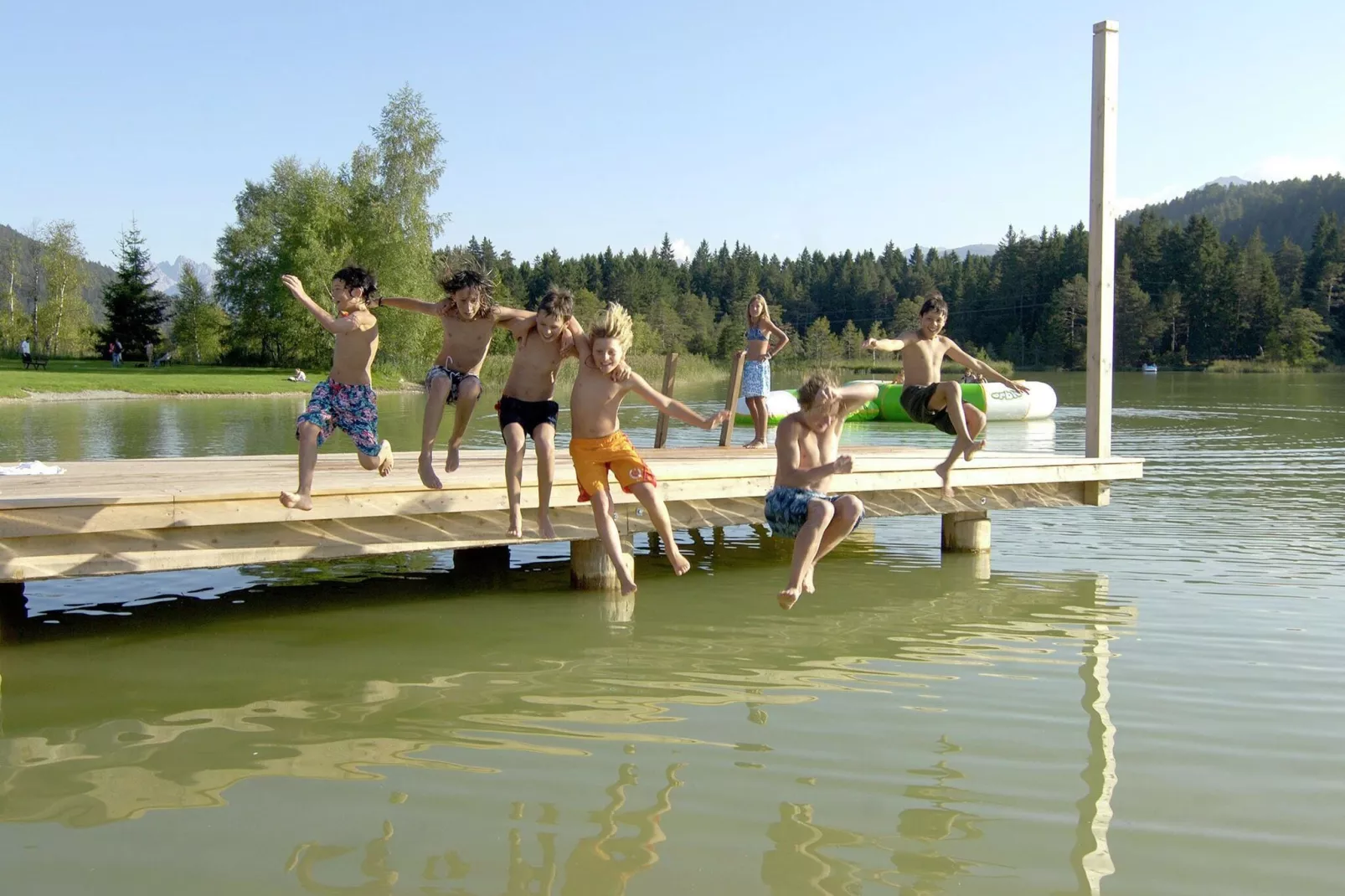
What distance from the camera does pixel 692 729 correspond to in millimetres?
6988

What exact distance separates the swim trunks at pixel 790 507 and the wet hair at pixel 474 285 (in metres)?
2.78

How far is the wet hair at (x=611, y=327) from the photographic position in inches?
303

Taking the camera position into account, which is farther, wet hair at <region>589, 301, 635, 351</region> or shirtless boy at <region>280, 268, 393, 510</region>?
shirtless boy at <region>280, 268, 393, 510</region>

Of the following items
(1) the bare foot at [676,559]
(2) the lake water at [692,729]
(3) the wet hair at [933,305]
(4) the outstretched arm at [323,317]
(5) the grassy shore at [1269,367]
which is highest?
(5) the grassy shore at [1269,367]

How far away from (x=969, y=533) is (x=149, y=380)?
44229 mm

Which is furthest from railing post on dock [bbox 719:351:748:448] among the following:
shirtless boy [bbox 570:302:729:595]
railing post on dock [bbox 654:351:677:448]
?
shirtless boy [bbox 570:302:729:595]

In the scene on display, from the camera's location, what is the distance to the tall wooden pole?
39.7ft

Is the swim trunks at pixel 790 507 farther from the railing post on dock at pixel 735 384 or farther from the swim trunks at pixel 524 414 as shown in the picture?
the railing post on dock at pixel 735 384

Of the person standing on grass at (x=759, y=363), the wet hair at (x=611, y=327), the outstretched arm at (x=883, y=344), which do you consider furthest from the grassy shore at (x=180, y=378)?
the wet hair at (x=611, y=327)

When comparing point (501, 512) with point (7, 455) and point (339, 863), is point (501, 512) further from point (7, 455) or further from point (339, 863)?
point (7, 455)

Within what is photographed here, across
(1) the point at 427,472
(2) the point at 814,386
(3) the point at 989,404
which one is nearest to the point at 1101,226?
(2) the point at 814,386

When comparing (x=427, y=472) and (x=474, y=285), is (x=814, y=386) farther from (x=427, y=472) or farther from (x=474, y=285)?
(x=427, y=472)

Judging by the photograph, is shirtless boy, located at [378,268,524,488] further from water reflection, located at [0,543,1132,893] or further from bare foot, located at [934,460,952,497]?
bare foot, located at [934,460,952,497]

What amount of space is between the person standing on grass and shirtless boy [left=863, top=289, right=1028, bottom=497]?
348 centimetres
